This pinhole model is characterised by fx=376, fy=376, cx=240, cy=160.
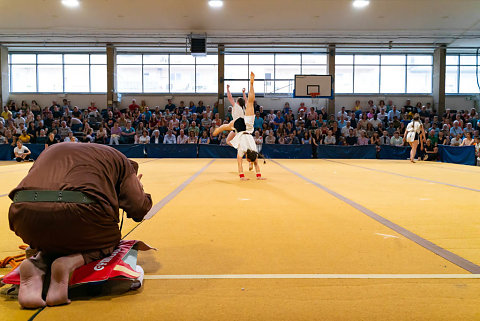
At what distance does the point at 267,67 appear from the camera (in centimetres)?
2464

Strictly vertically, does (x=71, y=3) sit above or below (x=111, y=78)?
above

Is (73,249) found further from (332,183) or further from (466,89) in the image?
(466,89)

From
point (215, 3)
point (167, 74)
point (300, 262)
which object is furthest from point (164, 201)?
point (167, 74)

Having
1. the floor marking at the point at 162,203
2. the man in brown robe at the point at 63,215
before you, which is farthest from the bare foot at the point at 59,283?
the floor marking at the point at 162,203

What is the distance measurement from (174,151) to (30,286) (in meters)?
15.2

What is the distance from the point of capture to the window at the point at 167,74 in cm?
2477

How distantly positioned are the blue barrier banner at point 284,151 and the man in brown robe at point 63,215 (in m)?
14.7

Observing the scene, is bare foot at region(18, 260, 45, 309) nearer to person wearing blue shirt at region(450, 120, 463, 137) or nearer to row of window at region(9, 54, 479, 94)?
person wearing blue shirt at region(450, 120, 463, 137)

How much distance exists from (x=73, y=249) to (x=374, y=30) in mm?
21096

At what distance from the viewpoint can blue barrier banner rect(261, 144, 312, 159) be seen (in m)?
16.7

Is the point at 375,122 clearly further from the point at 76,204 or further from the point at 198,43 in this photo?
the point at 76,204

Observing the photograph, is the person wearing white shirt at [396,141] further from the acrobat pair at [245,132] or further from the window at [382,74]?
the acrobat pair at [245,132]

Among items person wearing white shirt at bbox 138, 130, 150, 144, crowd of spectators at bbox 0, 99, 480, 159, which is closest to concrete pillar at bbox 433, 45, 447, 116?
crowd of spectators at bbox 0, 99, 480, 159

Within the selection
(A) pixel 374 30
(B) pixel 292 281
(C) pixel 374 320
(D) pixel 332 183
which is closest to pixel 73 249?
(B) pixel 292 281
